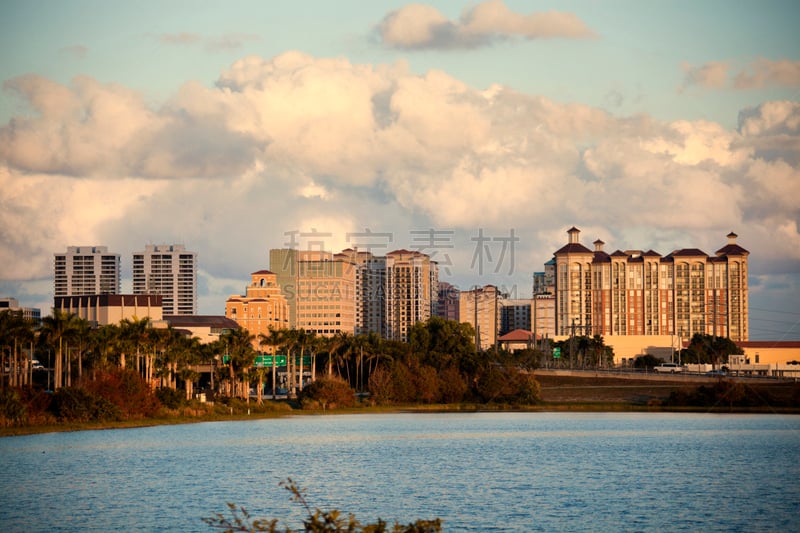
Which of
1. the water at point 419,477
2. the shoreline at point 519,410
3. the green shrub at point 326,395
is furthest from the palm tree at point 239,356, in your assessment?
the water at point 419,477

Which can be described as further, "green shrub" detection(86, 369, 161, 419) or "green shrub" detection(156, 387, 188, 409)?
"green shrub" detection(156, 387, 188, 409)

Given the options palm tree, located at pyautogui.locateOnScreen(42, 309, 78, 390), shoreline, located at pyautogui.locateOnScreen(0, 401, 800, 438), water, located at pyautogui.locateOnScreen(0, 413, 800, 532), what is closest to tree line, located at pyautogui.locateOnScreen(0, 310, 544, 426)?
palm tree, located at pyautogui.locateOnScreen(42, 309, 78, 390)

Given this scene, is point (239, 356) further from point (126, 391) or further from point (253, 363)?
point (126, 391)

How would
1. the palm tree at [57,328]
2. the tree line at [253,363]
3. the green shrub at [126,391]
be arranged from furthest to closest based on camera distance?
the tree line at [253,363], the palm tree at [57,328], the green shrub at [126,391]

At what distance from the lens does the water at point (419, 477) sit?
49.0 metres

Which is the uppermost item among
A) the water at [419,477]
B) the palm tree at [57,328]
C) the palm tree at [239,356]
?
the palm tree at [57,328]

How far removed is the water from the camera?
4897 centimetres

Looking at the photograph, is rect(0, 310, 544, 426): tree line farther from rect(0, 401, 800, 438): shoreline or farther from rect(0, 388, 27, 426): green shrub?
rect(0, 388, 27, 426): green shrub

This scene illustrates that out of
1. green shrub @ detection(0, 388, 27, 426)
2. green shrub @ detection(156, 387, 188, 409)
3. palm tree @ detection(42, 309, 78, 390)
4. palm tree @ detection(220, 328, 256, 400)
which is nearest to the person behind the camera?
green shrub @ detection(0, 388, 27, 426)

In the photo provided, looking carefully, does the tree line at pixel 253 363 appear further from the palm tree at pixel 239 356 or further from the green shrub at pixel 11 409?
the green shrub at pixel 11 409

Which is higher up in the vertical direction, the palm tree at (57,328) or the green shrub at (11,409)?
the palm tree at (57,328)

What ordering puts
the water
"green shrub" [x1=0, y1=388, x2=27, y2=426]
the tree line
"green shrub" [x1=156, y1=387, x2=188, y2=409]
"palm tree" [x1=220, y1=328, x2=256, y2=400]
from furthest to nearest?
1. "palm tree" [x1=220, y1=328, x2=256, y2=400]
2. "green shrub" [x1=156, y1=387, x2=188, y2=409]
3. the tree line
4. "green shrub" [x1=0, y1=388, x2=27, y2=426]
5. the water

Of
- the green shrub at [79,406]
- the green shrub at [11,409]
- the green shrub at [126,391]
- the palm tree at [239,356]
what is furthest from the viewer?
the palm tree at [239,356]

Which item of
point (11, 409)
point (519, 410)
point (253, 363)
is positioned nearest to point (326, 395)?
point (253, 363)
